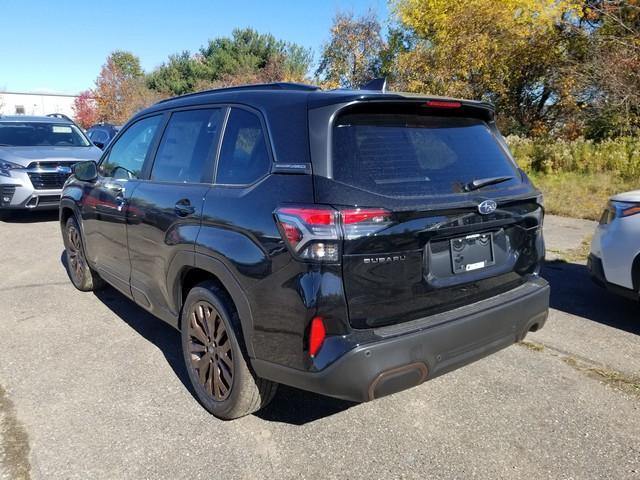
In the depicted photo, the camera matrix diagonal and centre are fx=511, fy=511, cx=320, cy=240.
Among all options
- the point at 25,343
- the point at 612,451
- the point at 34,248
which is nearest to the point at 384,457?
the point at 612,451

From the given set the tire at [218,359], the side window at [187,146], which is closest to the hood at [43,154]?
the side window at [187,146]

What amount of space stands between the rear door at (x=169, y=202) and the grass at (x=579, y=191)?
8.07m

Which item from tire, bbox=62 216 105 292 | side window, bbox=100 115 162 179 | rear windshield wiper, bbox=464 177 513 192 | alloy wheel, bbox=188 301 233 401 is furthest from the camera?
tire, bbox=62 216 105 292

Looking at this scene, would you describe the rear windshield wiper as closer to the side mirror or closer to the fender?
the fender

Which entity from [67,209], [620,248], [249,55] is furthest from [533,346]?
[249,55]

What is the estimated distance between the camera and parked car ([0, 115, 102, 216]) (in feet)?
28.3

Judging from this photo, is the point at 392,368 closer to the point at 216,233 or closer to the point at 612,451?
the point at 216,233

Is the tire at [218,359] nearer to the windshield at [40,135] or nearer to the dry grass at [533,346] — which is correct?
the dry grass at [533,346]

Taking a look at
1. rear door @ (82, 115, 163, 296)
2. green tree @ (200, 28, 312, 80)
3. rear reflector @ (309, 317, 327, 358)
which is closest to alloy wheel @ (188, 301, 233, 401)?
rear reflector @ (309, 317, 327, 358)

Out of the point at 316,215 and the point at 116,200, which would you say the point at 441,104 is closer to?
the point at 316,215

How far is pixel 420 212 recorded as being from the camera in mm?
2352

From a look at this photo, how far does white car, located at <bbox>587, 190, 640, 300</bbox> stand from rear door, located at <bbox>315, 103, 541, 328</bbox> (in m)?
1.52

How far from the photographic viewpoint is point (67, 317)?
180 inches

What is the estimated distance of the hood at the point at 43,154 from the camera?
28.8ft
